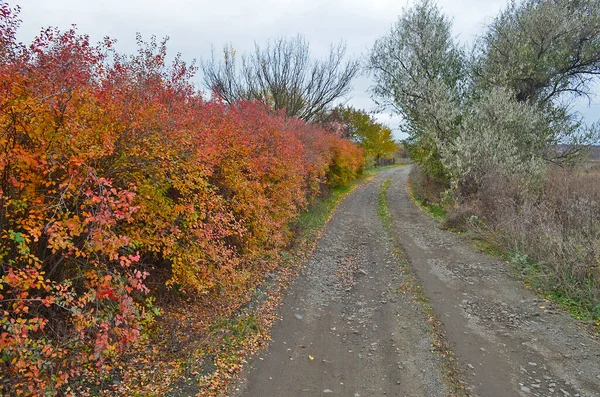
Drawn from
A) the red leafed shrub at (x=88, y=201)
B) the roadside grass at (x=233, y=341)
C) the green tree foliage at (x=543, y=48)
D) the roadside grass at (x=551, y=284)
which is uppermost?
the green tree foliage at (x=543, y=48)

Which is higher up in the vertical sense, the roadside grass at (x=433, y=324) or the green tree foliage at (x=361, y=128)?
the green tree foliage at (x=361, y=128)

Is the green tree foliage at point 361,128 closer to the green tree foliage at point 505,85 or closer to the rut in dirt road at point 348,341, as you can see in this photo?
the green tree foliage at point 505,85

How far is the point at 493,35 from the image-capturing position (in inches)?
618

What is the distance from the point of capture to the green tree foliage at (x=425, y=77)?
16297 millimetres

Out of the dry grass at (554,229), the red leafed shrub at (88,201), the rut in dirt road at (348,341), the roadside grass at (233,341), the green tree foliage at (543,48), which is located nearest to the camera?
the red leafed shrub at (88,201)

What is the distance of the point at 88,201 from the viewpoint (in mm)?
3123

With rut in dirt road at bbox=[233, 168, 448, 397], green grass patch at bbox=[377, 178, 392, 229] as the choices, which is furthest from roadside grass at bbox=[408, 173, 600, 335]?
green grass patch at bbox=[377, 178, 392, 229]

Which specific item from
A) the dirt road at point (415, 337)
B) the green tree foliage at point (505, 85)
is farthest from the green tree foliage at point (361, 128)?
the dirt road at point (415, 337)

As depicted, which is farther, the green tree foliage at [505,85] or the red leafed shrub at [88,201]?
the green tree foliage at [505,85]

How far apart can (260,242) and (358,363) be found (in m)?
3.94

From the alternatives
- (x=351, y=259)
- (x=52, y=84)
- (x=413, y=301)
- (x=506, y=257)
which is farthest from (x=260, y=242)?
(x=506, y=257)

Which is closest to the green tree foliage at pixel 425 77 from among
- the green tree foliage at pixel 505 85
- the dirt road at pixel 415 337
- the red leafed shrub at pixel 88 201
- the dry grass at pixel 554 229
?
the green tree foliage at pixel 505 85

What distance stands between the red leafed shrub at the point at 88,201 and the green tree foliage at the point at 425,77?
12.4 metres

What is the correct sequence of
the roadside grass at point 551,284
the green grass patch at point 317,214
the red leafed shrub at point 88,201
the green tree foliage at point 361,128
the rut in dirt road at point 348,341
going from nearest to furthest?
the red leafed shrub at point 88,201
the rut in dirt road at point 348,341
the roadside grass at point 551,284
the green grass patch at point 317,214
the green tree foliage at point 361,128
